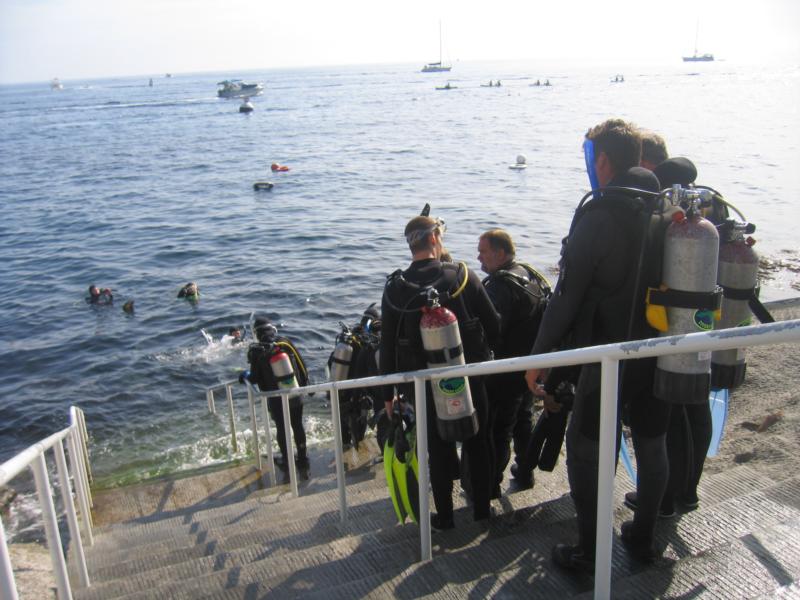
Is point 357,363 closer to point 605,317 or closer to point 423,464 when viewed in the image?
point 423,464

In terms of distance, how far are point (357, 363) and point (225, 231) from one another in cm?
2011

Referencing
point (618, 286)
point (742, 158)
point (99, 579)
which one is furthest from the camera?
point (742, 158)

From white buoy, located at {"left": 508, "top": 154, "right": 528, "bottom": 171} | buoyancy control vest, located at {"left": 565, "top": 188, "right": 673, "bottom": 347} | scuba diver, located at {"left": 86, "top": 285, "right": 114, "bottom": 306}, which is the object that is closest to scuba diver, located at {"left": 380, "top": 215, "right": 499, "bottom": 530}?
buoyancy control vest, located at {"left": 565, "top": 188, "right": 673, "bottom": 347}

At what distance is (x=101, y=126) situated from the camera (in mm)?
69812

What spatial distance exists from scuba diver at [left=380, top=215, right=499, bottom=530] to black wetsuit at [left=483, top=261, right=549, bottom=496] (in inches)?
11.8

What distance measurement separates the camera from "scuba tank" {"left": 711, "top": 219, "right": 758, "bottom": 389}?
3.21m

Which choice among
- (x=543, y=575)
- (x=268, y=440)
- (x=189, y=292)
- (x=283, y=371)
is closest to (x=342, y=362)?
(x=283, y=371)

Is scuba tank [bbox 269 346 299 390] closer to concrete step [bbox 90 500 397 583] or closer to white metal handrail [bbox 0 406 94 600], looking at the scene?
concrete step [bbox 90 500 397 583]

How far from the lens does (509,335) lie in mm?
4117

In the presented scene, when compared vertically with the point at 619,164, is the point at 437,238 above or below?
below

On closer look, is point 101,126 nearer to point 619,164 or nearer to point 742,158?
point 742,158

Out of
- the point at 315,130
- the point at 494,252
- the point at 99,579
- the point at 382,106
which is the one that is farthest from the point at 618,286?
the point at 382,106

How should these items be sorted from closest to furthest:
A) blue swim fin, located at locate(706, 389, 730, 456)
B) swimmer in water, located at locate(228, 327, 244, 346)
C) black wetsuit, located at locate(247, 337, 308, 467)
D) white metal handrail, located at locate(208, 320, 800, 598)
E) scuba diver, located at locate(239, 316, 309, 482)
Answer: white metal handrail, located at locate(208, 320, 800, 598) < blue swim fin, located at locate(706, 389, 730, 456) < scuba diver, located at locate(239, 316, 309, 482) < black wetsuit, located at locate(247, 337, 308, 467) < swimmer in water, located at locate(228, 327, 244, 346)

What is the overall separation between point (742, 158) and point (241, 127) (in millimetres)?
45317
